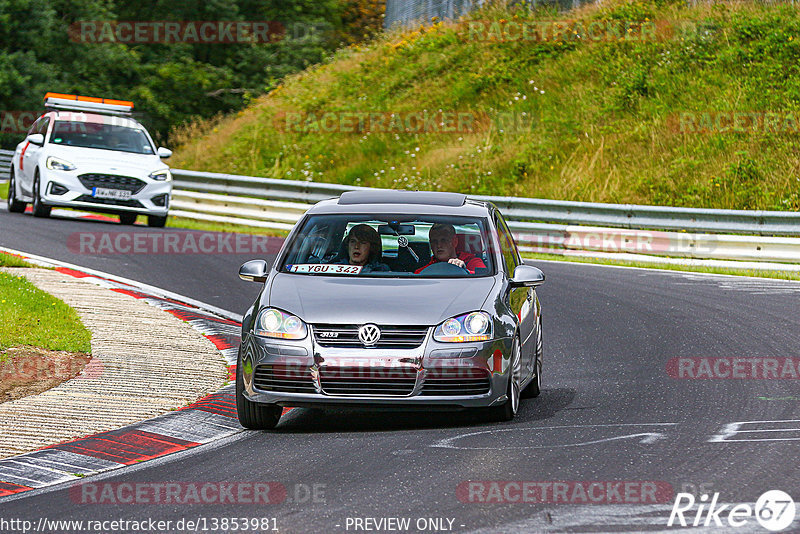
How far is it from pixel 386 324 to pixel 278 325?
2.35ft

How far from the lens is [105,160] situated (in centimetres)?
2252

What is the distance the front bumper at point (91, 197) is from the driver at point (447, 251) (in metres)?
13.8

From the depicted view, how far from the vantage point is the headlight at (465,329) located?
821 centimetres

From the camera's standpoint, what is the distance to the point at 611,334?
1308 centimetres

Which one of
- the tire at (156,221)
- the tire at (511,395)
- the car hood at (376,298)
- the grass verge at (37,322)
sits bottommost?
the tire at (156,221)

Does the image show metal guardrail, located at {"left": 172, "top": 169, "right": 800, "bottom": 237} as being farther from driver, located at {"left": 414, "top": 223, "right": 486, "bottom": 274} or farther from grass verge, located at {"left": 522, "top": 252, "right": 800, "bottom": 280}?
driver, located at {"left": 414, "top": 223, "right": 486, "bottom": 274}

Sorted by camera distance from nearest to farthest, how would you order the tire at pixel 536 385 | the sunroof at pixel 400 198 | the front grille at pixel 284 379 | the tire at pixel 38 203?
the front grille at pixel 284 379 < the tire at pixel 536 385 < the sunroof at pixel 400 198 < the tire at pixel 38 203

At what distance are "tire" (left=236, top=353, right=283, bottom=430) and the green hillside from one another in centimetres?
1698

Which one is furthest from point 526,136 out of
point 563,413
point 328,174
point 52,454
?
point 52,454

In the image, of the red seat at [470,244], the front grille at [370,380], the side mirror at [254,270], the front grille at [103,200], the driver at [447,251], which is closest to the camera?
the front grille at [370,380]

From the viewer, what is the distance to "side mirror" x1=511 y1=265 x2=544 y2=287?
9078 mm

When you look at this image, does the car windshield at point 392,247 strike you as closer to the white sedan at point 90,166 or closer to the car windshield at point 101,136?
the white sedan at point 90,166

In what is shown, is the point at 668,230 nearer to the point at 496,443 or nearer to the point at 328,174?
the point at 328,174

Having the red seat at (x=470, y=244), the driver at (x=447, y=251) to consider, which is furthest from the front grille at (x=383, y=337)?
the red seat at (x=470, y=244)
